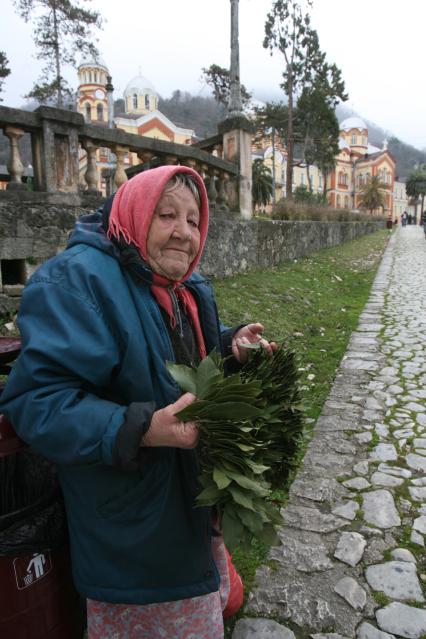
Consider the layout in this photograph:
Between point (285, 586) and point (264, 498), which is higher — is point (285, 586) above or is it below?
below

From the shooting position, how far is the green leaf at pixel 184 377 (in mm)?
1422

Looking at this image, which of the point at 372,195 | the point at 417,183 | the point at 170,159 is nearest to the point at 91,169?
the point at 170,159

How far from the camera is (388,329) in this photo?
25.2 feet

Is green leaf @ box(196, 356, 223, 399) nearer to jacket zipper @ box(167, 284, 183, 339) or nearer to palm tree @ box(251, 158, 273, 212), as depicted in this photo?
jacket zipper @ box(167, 284, 183, 339)

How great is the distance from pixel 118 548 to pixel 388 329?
6.98 m

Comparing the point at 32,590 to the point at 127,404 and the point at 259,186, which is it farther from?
the point at 259,186

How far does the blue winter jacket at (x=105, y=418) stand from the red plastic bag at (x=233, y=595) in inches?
23.0

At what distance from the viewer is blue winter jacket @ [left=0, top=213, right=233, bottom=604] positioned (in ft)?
4.33

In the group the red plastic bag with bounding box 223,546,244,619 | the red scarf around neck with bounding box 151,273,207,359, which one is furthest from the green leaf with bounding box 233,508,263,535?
the red plastic bag with bounding box 223,546,244,619

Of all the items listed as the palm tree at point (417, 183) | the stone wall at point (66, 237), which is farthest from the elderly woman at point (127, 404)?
the palm tree at point (417, 183)

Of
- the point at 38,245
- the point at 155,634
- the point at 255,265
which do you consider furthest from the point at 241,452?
the point at 255,265

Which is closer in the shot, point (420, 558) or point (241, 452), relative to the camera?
point (241, 452)

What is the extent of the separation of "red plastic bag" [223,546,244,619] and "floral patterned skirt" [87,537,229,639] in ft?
1.53

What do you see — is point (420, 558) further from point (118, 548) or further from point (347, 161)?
point (347, 161)
